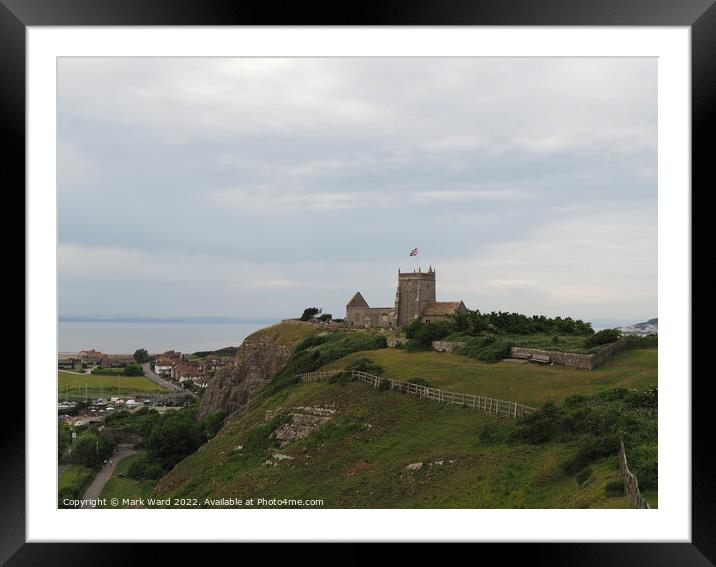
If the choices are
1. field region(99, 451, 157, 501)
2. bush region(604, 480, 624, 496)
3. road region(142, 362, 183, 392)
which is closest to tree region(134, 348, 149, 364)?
road region(142, 362, 183, 392)

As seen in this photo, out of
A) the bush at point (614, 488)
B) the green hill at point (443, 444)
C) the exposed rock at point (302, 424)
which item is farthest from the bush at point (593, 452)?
the exposed rock at point (302, 424)

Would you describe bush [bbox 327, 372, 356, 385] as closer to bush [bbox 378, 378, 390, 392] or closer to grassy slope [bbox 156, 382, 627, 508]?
grassy slope [bbox 156, 382, 627, 508]

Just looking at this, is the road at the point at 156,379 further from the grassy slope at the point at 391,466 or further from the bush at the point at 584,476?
the bush at the point at 584,476

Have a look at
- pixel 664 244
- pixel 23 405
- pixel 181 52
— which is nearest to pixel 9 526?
pixel 23 405

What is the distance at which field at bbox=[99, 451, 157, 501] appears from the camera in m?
10.1

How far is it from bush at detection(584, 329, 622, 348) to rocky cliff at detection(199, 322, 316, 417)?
10.4 meters

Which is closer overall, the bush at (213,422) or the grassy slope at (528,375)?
the grassy slope at (528,375)

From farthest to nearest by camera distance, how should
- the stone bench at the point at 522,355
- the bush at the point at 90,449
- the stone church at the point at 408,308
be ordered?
the stone church at the point at 408,308 < the stone bench at the point at 522,355 < the bush at the point at 90,449

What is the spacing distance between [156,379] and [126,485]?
3023mm

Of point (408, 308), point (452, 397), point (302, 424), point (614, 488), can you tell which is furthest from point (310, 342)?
point (614, 488)

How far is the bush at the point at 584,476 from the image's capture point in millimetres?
7941

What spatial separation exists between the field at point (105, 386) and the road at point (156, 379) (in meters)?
0.09

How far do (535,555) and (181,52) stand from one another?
6.76 metres

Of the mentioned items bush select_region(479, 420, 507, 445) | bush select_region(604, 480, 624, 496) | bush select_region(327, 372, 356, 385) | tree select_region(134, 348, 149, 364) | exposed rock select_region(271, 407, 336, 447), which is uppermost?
tree select_region(134, 348, 149, 364)
